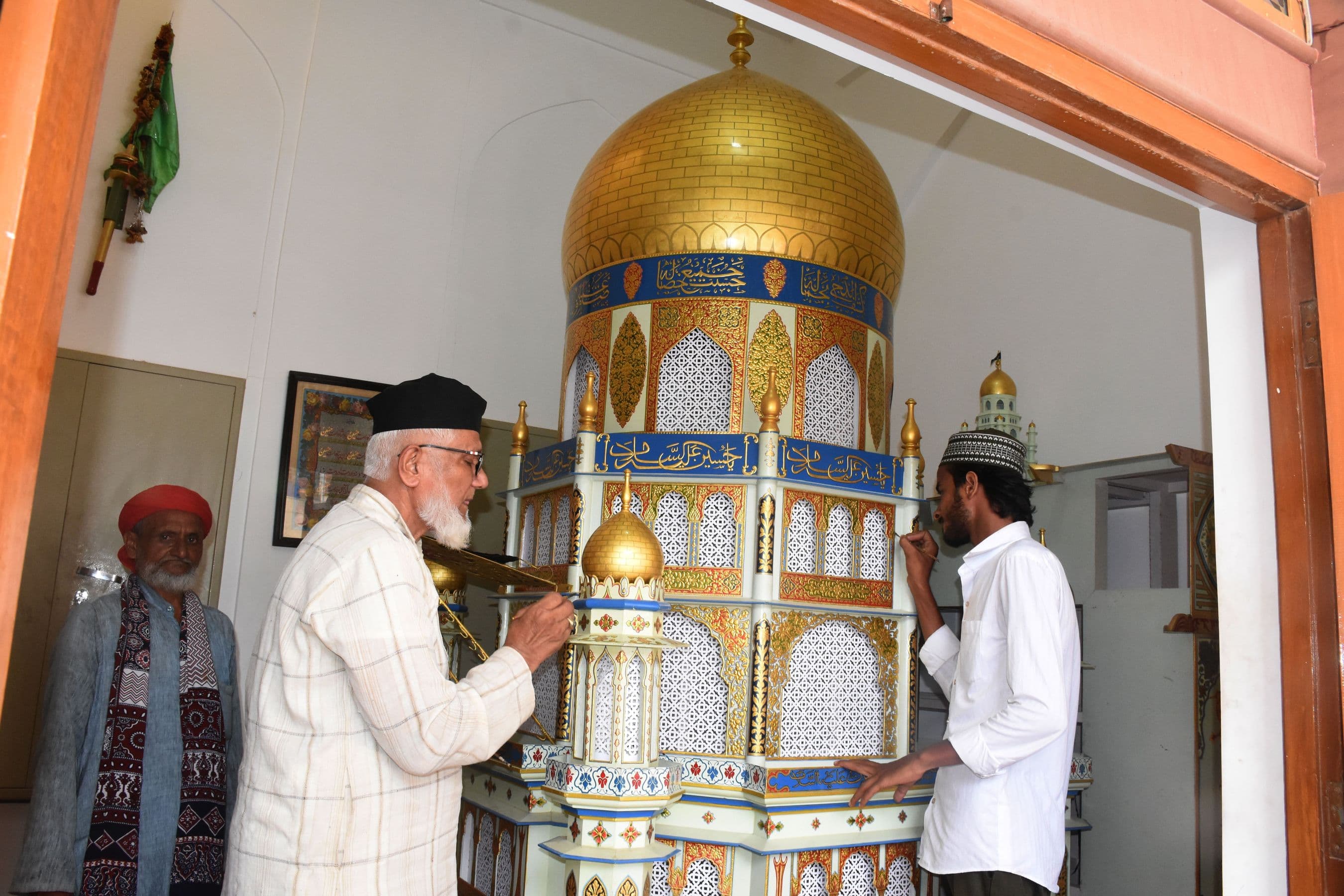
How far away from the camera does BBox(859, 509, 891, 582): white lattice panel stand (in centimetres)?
380

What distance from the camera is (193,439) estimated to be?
484cm

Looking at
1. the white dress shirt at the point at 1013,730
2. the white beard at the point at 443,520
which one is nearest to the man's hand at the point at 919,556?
the white dress shirt at the point at 1013,730

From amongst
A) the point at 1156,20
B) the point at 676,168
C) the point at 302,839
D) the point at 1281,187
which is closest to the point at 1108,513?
the point at 676,168

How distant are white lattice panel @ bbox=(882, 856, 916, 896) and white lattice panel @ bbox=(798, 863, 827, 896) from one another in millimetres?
271

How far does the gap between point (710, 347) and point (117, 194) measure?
2.91 metres

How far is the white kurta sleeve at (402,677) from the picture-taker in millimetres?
1727

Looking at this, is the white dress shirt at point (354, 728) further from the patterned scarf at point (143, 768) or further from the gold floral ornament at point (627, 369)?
the gold floral ornament at point (627, 369)

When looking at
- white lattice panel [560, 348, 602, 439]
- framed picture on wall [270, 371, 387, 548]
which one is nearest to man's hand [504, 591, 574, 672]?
white lattice panel [560, 348, 602, 439]

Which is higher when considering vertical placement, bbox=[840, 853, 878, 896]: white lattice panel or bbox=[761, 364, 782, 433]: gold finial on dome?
bbox=[761, 364, 782, 433]: gold finial on dome

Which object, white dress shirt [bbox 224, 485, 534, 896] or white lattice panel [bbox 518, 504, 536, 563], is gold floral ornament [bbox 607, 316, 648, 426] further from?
white dress shirt [bbox 224, 485, 534, 896]

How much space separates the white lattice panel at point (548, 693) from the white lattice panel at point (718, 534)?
0.68 meters

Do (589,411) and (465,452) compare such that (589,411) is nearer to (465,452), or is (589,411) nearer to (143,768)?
(465,452)

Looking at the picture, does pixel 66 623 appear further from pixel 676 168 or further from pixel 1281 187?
pixel 1281 187

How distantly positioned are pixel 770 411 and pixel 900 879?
1.72 meters
